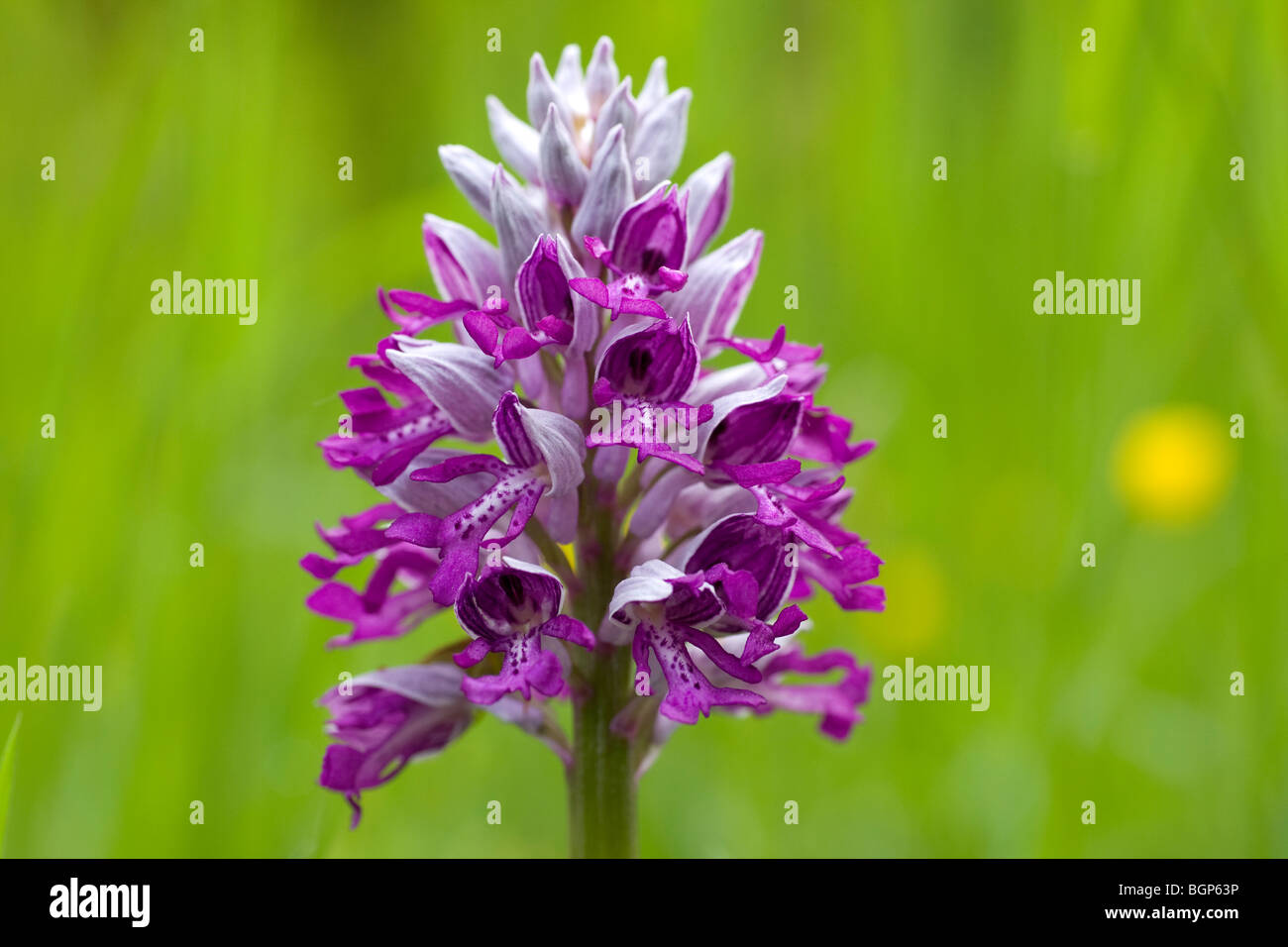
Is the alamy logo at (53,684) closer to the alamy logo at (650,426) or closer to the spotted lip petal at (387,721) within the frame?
Result: the spotted lip petal at (387,721)

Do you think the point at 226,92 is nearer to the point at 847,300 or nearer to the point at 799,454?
the point at 799,454

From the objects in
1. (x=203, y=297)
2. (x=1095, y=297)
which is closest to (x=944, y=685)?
(x=1095, y=297)

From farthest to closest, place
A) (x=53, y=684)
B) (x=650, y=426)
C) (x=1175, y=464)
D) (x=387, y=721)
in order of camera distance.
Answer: (x=1175, y=464) < (x=53, y=684) < (x=387, y=721) < (x=650, y=426)
